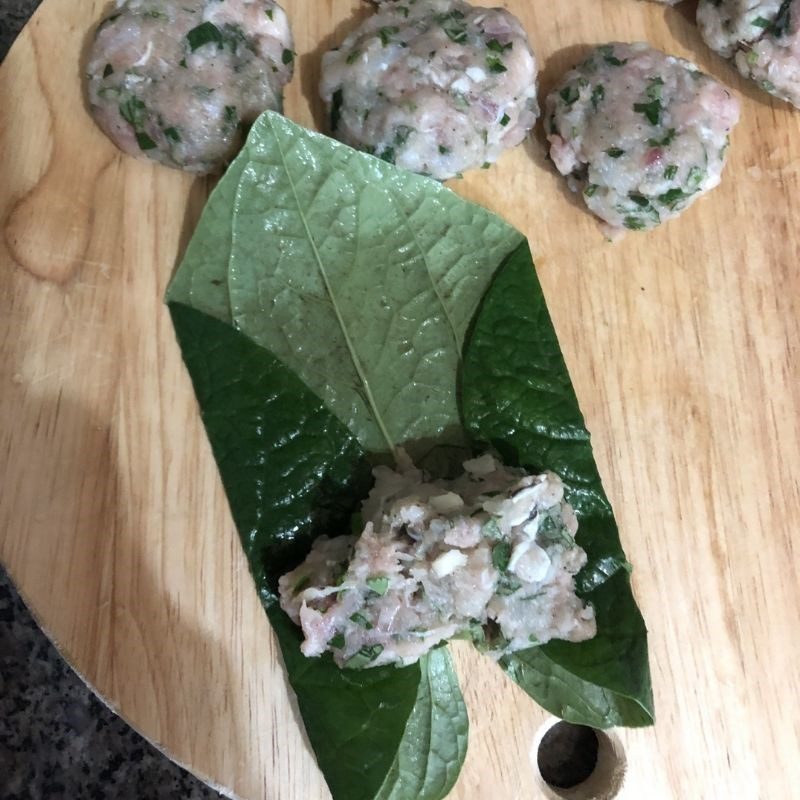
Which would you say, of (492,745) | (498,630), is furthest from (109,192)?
(492,745)

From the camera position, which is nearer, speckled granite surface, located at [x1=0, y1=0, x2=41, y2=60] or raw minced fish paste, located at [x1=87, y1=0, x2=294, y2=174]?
raw minced fish paste, located at [x1=87, y1=0, x2=294, y2=174]

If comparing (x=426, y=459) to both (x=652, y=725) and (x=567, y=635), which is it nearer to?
(x=567, y=635)

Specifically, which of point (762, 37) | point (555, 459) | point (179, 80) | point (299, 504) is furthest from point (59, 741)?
point (762, 37)

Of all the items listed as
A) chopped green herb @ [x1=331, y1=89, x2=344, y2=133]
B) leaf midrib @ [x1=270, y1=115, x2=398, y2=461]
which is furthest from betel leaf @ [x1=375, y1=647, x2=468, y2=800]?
chopped green herb @ [x1=331, y1=89, x2=344, y2=133]

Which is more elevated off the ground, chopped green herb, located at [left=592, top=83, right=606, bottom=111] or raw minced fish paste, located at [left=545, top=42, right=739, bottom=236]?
chopped green herb, located at [left=592, top=83, right=606, bottom=111]

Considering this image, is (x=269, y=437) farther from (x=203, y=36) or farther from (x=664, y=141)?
(x=664, y=141)

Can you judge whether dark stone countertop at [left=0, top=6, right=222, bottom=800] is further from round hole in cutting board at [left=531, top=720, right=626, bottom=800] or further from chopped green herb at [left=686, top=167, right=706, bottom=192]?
chopped green herb at [left=686, top=167, right=706, bottom=192]
